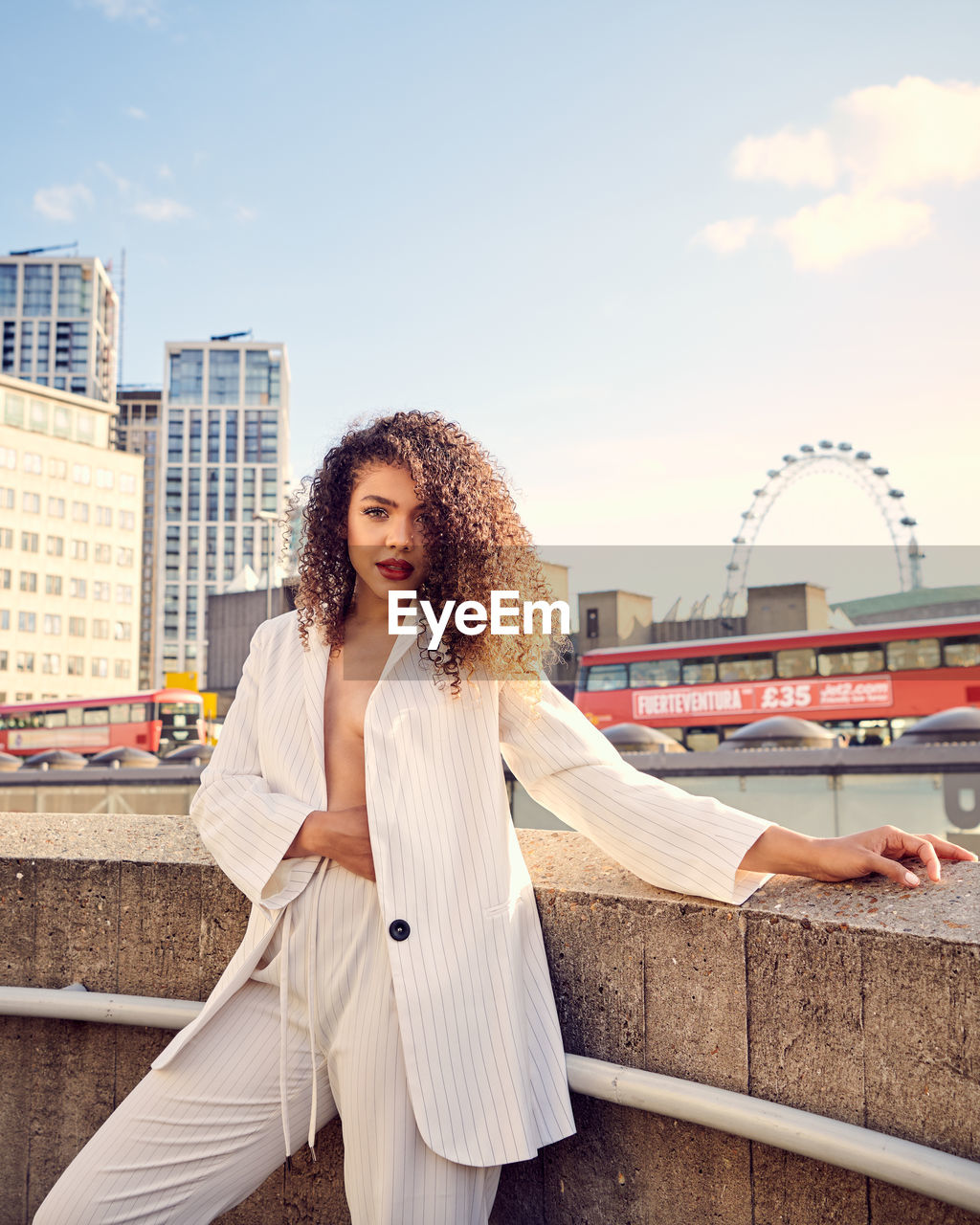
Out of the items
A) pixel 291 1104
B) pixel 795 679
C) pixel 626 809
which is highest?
pixel 795 679

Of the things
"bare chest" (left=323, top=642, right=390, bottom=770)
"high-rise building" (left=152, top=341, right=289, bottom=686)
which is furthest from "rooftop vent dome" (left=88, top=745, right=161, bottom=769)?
"high-rise building" (left=152, top=341, right=289, bottom=686)

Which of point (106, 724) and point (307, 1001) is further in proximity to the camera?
point (106, 724)

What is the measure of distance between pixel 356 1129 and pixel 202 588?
454 feet

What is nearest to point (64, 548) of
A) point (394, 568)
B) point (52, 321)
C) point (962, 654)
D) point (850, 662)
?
point (52, 321)

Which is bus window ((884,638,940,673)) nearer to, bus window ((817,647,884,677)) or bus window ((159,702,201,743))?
bus window ((817,647,884,677))

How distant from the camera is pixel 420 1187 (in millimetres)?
1649

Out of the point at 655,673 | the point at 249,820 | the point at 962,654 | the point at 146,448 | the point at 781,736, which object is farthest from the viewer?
the point at 146,448

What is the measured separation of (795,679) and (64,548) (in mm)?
73324

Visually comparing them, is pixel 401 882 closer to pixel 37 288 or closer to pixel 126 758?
pixel 126 758

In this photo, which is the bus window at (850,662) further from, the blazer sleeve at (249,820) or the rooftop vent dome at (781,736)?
the blazer sleeve at (249,820)

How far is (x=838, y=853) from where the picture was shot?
180cm

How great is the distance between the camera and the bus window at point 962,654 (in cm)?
1795

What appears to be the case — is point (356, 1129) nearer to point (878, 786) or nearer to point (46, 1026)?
point (46, 1026)

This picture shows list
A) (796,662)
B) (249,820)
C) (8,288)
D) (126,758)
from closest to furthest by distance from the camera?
1. (249,820)
2. (796,662)
3. (126,758)
4. (8,288)
